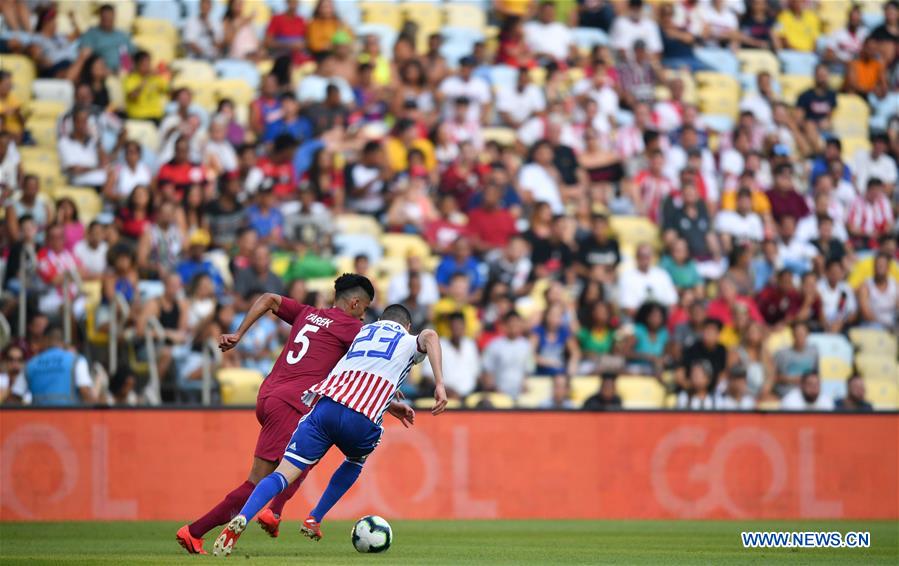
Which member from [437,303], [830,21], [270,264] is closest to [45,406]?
[270,264]

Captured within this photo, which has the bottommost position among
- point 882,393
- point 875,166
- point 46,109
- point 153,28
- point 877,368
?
point 882,393

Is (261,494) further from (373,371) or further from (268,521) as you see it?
(373,371)

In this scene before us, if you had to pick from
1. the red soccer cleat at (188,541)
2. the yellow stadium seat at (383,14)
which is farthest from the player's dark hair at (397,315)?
the yellow stadium seat at (383,14)

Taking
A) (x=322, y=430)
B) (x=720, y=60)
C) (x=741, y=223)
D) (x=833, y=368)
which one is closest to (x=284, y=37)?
(x=720, y=60)

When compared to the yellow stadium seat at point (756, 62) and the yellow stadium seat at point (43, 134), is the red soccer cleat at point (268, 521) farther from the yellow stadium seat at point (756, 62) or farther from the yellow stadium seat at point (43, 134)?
the yellow stadium seat at point (756, 62)

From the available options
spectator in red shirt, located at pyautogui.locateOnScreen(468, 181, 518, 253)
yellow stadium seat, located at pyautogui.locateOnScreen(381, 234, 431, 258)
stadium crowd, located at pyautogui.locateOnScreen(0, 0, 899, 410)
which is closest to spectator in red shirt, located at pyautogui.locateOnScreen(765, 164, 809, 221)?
stadium crowd, located at pyautogui.locateOnScreen(0, 0, 899, 410)

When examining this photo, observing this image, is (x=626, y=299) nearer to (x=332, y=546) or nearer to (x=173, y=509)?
(x=173, y=509)

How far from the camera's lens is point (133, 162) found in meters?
19.5

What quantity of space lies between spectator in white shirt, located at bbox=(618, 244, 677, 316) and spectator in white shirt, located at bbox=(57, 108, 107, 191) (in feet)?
22.8

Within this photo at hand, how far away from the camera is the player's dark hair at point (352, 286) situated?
1077 cm

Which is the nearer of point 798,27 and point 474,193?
point 474,193

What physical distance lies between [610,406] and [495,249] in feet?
11.7

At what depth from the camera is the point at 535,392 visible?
719 inches

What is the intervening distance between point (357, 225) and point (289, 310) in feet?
30.2
